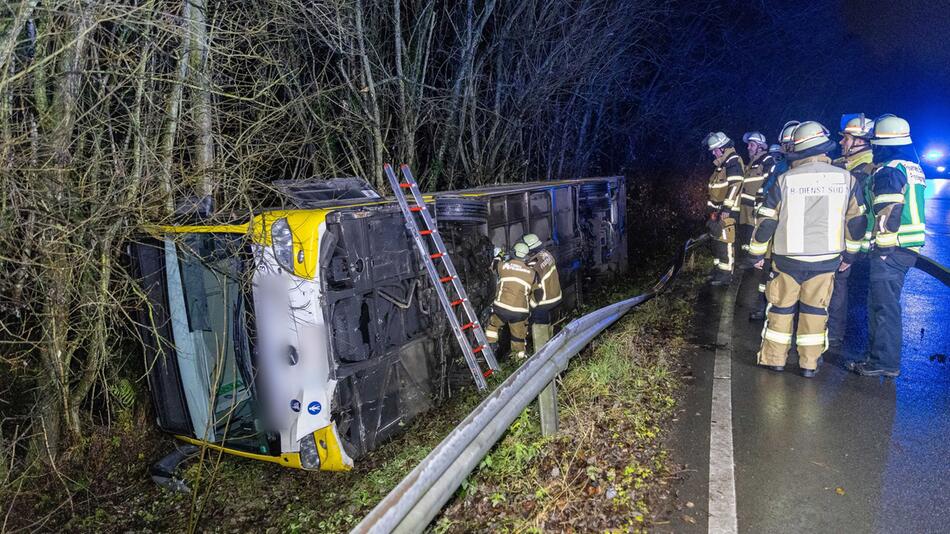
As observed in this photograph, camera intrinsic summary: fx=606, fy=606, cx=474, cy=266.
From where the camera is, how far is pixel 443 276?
5387 mm

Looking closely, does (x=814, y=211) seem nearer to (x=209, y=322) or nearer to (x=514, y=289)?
(x=514, y=289)

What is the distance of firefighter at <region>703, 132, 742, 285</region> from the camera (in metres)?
8.23

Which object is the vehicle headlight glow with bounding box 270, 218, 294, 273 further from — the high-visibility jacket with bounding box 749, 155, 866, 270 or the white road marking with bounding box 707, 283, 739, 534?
the high-visibility jacket with bounding box 749, 155, 866, 270

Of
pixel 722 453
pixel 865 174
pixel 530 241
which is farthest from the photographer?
pixel 530 241

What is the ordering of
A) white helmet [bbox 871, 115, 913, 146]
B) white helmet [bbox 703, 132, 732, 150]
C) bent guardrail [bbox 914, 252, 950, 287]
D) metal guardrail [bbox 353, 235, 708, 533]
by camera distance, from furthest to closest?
white helmet [bbox 703, 132, 732, 150] → bent guardrail [bbox 914, 252, 950, 287] → white helmet [bbox 871, 115, 913, 146] → metal guardrail [bbox 353, 235, 708, 533]

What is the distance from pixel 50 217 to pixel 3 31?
108 cm

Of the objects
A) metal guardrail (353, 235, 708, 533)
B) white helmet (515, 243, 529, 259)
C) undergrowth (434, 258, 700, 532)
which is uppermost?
white helmet (515, 243, 529, 259)

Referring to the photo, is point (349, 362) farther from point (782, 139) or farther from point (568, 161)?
point (568, 161)

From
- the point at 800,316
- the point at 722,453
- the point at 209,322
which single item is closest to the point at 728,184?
the point at 800,316

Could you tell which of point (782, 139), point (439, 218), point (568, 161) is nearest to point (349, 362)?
point (439, 218)

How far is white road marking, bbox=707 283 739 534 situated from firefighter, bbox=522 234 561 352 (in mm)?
1744

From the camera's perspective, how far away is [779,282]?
15.8 ft

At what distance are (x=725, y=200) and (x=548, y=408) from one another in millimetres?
6020

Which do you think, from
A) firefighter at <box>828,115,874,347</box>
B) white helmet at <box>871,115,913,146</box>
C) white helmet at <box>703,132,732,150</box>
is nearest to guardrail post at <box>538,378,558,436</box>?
firefighter at <box>828,115,874,347</box>
